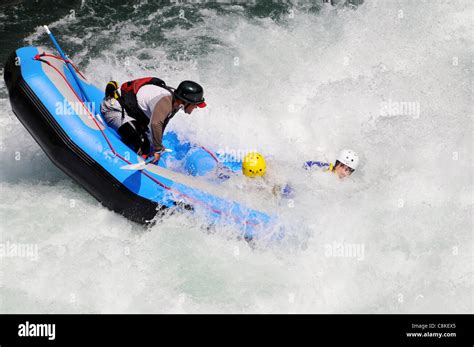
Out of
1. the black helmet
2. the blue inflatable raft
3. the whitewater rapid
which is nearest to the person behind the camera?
the whitewater rapid

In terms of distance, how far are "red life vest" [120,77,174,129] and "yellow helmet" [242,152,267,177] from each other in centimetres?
114

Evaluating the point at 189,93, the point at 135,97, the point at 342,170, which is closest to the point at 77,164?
the point at 135,97

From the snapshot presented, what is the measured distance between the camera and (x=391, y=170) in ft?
24.0

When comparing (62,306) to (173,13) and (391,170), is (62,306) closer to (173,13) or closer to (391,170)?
(391,170)

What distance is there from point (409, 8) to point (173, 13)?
4.14m

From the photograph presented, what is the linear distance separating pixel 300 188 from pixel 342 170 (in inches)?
22.6

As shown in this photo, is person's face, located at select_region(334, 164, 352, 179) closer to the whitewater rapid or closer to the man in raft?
the whitewater rapid

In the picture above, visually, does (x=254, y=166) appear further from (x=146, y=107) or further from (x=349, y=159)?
(x=146, y=107)

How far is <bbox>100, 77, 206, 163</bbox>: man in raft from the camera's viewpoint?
603 centimetres

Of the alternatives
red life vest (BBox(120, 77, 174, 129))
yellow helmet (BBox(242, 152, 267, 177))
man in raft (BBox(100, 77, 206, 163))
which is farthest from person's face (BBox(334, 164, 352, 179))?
red life vest (BBox(120, 77, 174, 129))

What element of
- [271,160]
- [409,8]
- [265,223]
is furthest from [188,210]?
[409,8]

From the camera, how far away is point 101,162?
6277 millimetres

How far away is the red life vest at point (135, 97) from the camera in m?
6.30

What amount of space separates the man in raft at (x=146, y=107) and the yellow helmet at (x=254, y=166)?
0.77 meters
